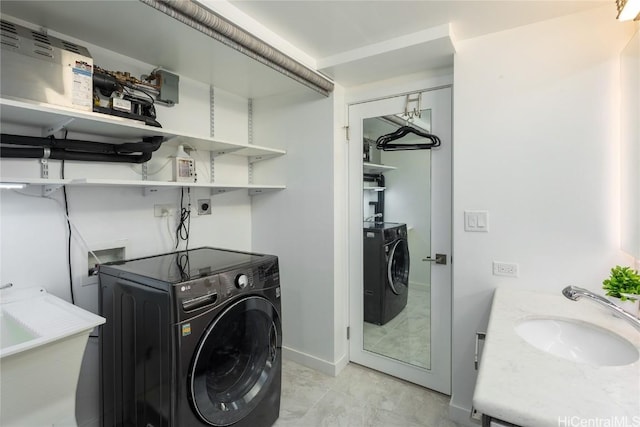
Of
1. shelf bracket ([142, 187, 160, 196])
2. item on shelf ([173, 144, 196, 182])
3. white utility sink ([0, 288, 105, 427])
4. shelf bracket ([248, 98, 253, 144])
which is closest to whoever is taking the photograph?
white utility sink ([0, 288, 105, 427])

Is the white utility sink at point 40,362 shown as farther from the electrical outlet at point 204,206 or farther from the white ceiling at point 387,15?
the white ceiling at point 387,15

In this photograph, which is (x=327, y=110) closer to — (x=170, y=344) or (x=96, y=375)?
(x=170, y=344)

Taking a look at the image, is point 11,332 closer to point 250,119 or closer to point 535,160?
point 250,119

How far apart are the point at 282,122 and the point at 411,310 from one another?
1811 millimetres

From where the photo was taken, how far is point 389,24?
181 cm

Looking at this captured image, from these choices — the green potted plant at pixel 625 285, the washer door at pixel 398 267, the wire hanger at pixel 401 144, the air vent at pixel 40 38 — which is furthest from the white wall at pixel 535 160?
the air vent at pixel 40 38

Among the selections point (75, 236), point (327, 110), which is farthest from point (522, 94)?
point (75, 236)

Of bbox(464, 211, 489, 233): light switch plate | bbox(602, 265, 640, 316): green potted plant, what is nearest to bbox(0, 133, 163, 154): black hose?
bbox(464, 211, 489, 233): light switch plate

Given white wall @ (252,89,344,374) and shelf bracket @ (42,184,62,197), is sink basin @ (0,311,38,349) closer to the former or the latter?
shelf bracket @ (42,184,62,197)

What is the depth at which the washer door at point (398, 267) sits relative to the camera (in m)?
2.39

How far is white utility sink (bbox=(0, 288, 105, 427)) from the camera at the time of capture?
109 centimetres

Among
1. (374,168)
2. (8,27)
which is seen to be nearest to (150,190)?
(8,27)

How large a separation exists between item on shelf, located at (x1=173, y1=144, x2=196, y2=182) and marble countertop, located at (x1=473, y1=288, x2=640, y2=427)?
71.0 inches

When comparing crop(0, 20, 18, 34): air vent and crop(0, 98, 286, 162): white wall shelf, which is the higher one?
crop(0, 20, 18, 34): air vent
